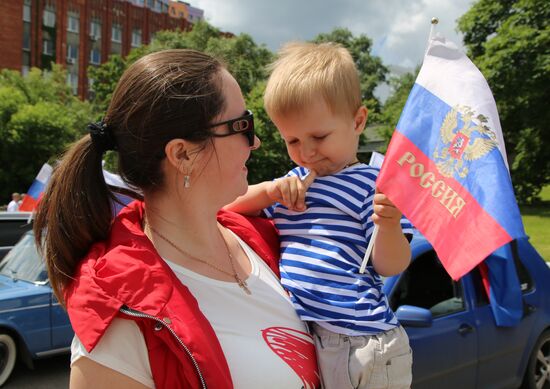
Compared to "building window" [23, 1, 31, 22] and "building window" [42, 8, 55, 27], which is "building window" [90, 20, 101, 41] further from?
"building window" [23, 1, 31, 22]

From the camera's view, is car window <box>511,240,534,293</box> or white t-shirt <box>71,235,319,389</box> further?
car window <box>511,240,534,293</box>

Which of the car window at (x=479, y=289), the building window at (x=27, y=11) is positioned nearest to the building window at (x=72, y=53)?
the building window at (x=27, y=11)

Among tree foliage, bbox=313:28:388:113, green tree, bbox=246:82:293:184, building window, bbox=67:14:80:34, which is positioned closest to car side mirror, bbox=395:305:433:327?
green tree, bbox=246:82:293:184

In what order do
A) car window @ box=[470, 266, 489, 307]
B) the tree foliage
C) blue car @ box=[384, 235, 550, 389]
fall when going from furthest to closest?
1. the tree foliage
2. car window @ box=[470, 266, 489, 307]
3. blue car @ box=[384, 235, 550, 389]

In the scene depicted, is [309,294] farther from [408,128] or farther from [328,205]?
[408,128]

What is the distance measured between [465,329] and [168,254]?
3.07 m

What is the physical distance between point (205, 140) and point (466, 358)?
10.5ft

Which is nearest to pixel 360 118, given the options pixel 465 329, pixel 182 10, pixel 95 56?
pixel 465 329

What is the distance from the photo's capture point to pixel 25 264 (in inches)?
249

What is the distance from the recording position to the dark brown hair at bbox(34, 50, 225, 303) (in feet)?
4.75

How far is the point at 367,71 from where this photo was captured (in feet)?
141

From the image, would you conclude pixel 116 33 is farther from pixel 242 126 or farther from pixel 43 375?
pixel 242 126

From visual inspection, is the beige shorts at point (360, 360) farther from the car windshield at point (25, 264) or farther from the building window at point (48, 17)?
the building window at point (48, 17)

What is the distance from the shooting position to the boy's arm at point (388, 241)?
5.71 feet
